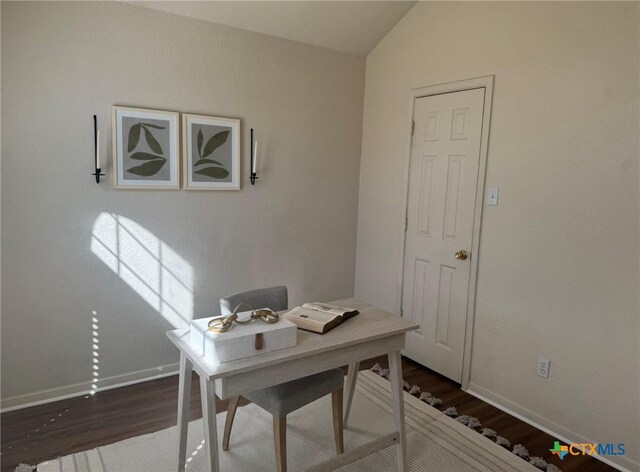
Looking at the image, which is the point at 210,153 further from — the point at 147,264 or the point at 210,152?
the point at 147,264

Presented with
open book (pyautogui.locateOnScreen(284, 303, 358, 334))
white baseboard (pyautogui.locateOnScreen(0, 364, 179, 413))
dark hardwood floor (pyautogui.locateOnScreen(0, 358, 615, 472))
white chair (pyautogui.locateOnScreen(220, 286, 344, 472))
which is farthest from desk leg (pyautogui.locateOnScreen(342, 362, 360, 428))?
white baseboard (pyautogui.locateOnScreen(0, 364, 179, 413))

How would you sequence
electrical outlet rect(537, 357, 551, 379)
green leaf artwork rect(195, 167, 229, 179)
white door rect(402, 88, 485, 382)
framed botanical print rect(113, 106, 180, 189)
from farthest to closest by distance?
green leaf artwork rect(195, 167, 229, 179), white door rect(402, 88, 485, 382), framed botanical print rect(113, 106, 180, 189), electrical outlet rect(537, 357, 551, 379)

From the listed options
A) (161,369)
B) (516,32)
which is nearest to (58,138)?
(161,369)

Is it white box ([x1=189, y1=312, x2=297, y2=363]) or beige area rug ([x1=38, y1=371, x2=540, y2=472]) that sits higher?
white box ([x1=189, y1=312, x2=297, y2=363])

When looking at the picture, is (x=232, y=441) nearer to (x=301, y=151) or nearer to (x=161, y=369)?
(x=161, y=369)

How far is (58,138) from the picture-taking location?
2.65m

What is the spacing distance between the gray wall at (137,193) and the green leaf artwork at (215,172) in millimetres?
132

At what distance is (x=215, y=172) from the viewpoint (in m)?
3.22

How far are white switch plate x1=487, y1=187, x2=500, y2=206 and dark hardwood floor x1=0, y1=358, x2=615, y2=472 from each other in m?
1.33

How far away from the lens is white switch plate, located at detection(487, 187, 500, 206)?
2.88m

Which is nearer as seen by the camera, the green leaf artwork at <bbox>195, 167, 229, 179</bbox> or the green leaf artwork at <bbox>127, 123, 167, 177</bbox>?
the green leaf artwork at <bbox>127, 123, 167, 177</bbox>

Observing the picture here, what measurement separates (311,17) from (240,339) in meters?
2.57

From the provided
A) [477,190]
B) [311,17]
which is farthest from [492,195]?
[311,17]

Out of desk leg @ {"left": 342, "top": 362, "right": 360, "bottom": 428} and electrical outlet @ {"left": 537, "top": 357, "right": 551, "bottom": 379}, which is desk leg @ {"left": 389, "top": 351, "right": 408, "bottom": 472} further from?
electrical outlet @ {"left": 537, "top": 357, "right": 551, "bottom": 379}
